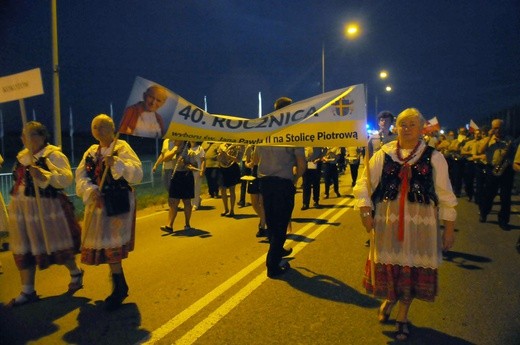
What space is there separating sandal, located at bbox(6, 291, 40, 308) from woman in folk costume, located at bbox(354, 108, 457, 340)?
349 centimetres

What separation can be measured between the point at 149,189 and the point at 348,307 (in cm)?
1369

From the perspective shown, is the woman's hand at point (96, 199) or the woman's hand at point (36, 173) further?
the woman's hand at point (36, 173)

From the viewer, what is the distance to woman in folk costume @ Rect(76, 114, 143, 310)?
4551 mm

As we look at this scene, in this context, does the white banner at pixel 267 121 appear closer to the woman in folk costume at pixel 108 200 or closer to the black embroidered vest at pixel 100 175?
the woman in folk costume at pixel 108 200

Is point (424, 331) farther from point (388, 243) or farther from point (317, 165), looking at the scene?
point (317, 165)

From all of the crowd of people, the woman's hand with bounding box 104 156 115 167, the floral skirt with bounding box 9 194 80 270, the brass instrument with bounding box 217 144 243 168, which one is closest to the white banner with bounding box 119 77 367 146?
the crowd of people

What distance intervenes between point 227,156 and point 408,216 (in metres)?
7.63

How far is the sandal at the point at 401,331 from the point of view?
395cm

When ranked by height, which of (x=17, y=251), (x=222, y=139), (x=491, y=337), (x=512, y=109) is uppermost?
(x=512, y=109)

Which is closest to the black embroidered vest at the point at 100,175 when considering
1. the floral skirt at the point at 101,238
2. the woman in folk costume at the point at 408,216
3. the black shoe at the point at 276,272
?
the floral skirt at the point at 101,238

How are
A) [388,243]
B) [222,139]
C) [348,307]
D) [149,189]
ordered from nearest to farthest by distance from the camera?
[388,243]
[348,307]
[222,139]
[149,189]

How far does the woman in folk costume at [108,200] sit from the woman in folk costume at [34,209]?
0.37 metres

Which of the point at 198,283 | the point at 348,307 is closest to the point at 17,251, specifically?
the point at 198,283

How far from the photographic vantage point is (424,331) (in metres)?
4.11
